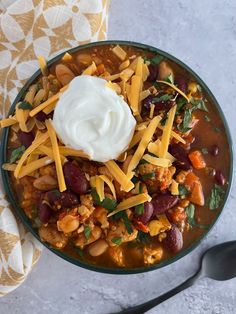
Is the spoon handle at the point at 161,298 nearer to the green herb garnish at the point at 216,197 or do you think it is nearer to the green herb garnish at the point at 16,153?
the green herb garnish at the point at 216,197

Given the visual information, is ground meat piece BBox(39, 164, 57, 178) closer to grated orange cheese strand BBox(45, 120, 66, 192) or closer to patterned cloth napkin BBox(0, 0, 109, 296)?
grated orange cheese strand BBox(45, 120, 66, 192)

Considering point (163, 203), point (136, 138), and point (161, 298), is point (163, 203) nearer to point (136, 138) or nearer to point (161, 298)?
point (136, 138)

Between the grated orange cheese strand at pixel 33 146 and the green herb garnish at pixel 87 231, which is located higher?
the grated orange cheese strand at pixel 33 146

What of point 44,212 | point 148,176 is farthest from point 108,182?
point 44,212

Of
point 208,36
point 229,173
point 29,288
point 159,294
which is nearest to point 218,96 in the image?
point 208,36

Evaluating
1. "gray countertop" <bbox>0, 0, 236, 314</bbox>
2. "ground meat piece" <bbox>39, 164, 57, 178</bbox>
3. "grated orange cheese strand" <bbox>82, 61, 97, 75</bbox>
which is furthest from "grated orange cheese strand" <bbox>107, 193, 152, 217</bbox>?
"gray countertop" <bbox>0, 0, 236, 314</bbox>

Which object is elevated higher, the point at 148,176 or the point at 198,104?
the point at 198,104

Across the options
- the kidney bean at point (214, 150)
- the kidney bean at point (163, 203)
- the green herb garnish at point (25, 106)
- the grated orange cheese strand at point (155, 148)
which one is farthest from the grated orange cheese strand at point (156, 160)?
the green herb garnish at point (25, 106)
